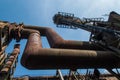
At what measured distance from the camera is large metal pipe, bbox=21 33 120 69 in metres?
6.23

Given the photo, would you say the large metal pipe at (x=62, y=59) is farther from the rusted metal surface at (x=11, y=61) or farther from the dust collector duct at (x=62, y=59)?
the rusted metal surface at (x=11, y=61)

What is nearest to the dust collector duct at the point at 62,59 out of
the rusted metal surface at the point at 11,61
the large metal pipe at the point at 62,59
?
the large metal pipe at the point at 62,59

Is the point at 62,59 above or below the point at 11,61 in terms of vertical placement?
above

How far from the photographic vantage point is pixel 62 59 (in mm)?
6512

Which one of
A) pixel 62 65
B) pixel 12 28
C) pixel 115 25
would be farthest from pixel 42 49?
pixel 115 25

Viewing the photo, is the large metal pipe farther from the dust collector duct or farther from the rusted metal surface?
the rusted metal surface

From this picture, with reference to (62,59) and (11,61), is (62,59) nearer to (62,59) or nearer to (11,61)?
(62,59)

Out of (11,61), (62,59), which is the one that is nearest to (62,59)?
(62,59)

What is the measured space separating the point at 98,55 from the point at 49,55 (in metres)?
2.11

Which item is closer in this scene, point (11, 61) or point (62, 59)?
point (62, 59)

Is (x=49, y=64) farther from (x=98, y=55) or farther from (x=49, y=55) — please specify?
(x=98, y=55)

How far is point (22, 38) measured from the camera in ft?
42.3

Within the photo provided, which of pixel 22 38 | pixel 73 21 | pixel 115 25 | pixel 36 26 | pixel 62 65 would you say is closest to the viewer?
pixel 62 65

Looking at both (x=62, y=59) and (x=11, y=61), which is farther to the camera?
(x=11, y=61)
